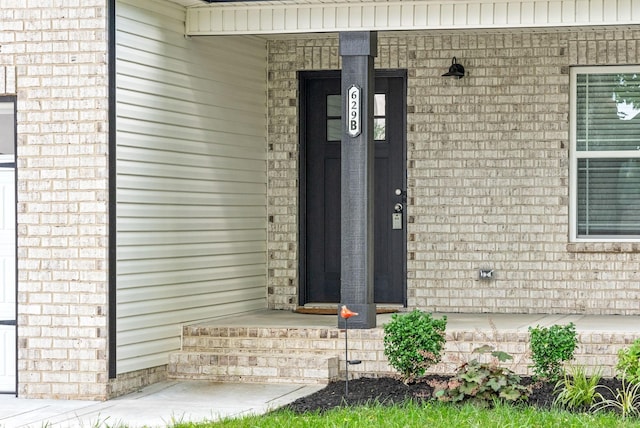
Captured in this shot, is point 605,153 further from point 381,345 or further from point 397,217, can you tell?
point 381,345

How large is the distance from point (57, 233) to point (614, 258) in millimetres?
5764

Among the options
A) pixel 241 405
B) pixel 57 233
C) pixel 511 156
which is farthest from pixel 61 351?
pixel 511 156

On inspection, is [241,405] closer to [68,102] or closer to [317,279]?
[68,102]

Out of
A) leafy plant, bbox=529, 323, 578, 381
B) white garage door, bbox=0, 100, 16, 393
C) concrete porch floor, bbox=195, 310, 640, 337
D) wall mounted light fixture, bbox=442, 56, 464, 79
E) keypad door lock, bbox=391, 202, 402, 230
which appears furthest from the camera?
keypad door lock, bbox=391, 202, 402, 230

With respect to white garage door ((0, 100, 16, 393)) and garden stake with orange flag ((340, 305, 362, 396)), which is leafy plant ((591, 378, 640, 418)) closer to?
garden stake with orange flag ((340, 305, 362, 396))

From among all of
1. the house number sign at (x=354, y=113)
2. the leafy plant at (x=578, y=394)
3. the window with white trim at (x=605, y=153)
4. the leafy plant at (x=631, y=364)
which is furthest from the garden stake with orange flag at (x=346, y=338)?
the window with white trim at (x=605, y=153)

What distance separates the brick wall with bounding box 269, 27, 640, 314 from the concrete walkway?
2.91 meters

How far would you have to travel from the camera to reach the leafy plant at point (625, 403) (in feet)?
28.1

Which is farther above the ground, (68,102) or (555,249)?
(68,102)

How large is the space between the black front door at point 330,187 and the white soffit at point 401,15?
2157mm

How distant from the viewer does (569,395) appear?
888 cm

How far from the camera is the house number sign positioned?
35.3 feet

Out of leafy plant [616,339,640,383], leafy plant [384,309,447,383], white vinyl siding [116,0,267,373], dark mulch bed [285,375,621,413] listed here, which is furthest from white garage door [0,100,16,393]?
leafy plant [616,339,640,383]

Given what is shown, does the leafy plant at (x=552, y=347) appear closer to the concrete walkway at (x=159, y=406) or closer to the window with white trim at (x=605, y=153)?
the concrete walkway at (x=159, y=406)
